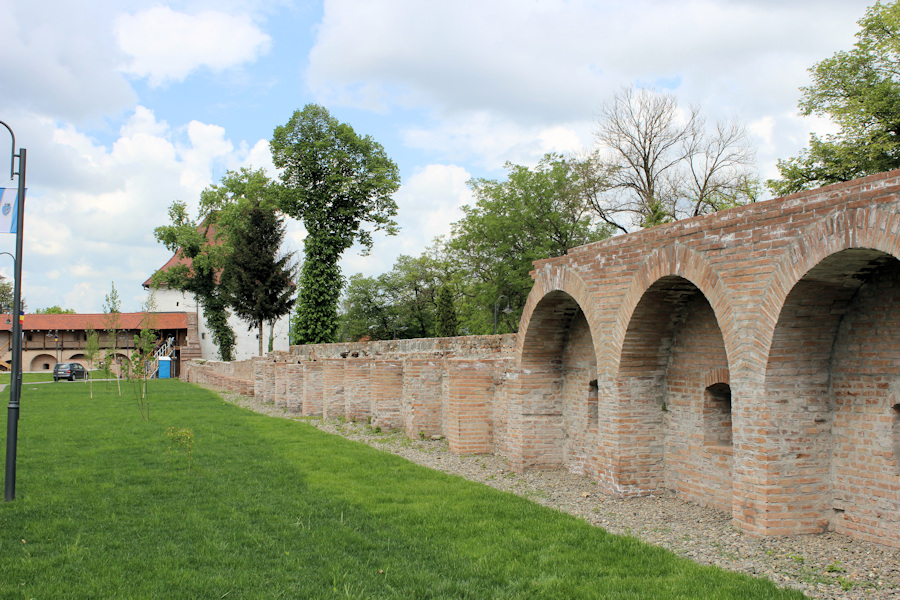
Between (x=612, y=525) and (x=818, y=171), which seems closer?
(x=612, y=525)

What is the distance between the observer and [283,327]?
182ft

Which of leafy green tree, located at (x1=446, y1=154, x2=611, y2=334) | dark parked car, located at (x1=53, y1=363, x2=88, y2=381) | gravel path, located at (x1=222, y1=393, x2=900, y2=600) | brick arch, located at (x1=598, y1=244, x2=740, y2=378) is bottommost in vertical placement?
gravel path, located at (x1=222, y1=393, x2=900, y2=600)

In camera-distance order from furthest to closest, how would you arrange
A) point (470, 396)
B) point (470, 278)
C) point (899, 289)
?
1. point (470, 278)
2. point (470, 396)
3. point (899, 289)

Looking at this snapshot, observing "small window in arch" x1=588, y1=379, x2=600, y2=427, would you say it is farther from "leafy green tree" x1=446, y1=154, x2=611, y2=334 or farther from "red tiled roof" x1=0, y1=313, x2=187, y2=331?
"red tiled roof" x1=0, y1=313, x2=187, y2=331

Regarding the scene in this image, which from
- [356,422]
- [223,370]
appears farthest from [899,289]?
[223,370]

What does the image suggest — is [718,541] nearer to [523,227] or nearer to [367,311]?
[523,227]

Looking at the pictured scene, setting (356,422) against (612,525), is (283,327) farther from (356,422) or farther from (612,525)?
(612,525)

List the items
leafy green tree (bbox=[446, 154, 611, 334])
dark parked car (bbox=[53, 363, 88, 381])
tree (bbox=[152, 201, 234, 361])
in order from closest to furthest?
leafy green tree (bbox=[446, 154, 611, 334])
dark parked car (bbox=[53, 363, 88, 381])
tree (bbox=[152, 201, 234, 361])

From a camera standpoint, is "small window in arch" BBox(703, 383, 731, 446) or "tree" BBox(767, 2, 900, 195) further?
"tree" BBox(767, 2, 900, 195)

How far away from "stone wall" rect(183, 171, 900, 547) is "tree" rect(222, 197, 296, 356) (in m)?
30.9

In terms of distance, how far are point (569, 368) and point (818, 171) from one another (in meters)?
17.1

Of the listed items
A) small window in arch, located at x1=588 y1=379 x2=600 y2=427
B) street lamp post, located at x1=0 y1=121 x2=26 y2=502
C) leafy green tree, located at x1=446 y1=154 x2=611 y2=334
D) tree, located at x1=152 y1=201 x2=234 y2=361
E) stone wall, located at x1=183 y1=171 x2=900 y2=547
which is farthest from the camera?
tree, located at x1=152 y1=201 x2=234 y2=361

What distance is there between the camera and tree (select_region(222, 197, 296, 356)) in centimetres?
4162

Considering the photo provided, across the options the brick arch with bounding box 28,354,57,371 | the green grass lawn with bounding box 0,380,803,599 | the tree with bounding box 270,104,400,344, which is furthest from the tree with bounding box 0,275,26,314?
the green grass lawn with bounding box 0,380,803,599
